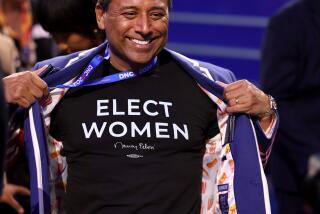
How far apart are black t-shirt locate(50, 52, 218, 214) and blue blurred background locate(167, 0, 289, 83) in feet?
15.1

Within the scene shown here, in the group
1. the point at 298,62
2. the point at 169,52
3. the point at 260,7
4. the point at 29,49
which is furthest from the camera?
the point at 260,7

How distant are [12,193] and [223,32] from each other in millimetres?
4603

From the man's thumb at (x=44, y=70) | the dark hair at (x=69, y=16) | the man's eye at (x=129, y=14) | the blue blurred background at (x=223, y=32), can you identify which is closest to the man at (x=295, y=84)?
the dark hair at (x=69, y=16)

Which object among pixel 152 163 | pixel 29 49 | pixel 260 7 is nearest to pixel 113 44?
pixel 152 163

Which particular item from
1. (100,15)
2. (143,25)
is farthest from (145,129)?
(100,15)

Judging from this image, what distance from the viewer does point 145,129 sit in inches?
130

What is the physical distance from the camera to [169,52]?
3.45 m

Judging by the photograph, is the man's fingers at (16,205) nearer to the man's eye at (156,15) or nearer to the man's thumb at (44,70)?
the man's thumb at (44,70)

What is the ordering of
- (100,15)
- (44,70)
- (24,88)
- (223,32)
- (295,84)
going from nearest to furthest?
(24,88) < (44,70) < (100,15) < (295,84) < (223,32)

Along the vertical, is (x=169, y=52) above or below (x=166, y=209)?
→ above

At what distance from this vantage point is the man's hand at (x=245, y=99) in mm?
3246

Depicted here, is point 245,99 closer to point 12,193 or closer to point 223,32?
point 12,193

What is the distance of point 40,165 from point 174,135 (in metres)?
0.45

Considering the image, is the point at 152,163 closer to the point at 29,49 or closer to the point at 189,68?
the point at 189,68
